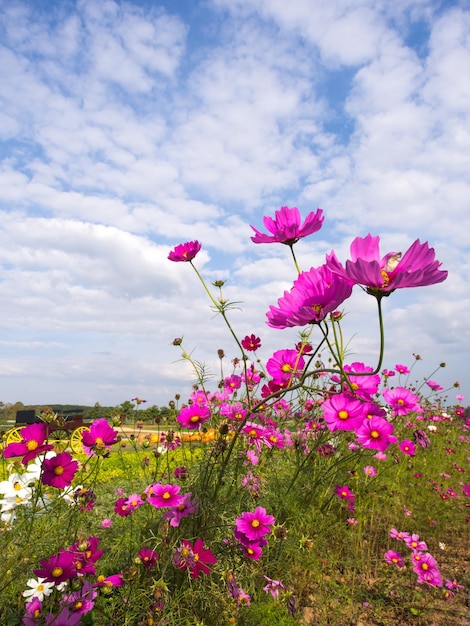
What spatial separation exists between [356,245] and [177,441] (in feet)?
6.19

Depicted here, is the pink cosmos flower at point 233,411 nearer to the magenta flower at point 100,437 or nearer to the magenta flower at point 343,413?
the magenta flower at point 100,437

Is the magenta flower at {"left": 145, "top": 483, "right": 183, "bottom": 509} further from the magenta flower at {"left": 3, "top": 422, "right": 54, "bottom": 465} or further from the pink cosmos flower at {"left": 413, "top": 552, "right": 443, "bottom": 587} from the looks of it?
the pink cosmos flower at {"left": 413, "top": 552, "right": 443, "bottom": 587}

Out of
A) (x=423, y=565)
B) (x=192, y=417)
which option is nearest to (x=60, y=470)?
(x=192, y=417)

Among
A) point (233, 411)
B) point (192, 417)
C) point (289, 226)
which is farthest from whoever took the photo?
point (233, 411)

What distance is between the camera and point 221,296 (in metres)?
1.59

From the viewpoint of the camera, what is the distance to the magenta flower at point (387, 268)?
0.80 meters

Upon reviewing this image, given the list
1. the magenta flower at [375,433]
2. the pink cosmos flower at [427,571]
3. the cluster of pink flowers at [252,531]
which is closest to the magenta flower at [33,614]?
the cluster of pink flowers at [252,531]

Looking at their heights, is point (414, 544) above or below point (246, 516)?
below

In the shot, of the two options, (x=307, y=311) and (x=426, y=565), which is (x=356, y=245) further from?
(x=426, y=565)

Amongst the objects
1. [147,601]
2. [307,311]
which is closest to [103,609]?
[147,601]

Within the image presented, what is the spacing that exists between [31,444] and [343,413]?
929mm

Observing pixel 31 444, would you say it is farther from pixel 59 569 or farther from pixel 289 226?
pixel 289 226

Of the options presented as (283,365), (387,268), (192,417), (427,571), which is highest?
(387,268)

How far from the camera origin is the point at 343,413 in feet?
4.31
